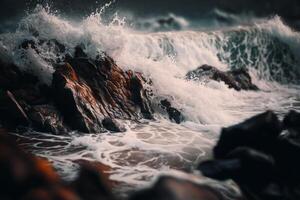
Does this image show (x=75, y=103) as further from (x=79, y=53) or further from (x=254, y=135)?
(x=254, y=135)

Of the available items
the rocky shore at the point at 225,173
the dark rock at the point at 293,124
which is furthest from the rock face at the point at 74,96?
the dark rock at the point at 293,124

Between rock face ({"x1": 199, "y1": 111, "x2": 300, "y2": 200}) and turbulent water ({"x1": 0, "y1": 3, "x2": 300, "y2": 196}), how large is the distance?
1.08 metres

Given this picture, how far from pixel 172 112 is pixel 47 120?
14.0 feet

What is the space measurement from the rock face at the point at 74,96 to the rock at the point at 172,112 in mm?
594

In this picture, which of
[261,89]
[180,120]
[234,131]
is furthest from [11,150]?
[261,89]

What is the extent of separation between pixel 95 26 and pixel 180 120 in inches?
200

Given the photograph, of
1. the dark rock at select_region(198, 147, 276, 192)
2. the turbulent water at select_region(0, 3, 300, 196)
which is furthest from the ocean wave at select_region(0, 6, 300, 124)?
the dark rock at select_region(198, 147, 276, 192)

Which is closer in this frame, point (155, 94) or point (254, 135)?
point (254, 135)

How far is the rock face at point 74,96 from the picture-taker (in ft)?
31.9

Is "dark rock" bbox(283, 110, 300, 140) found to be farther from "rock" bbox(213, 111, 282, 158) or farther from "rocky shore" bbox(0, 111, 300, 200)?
"rock" bbox(213, 111, 282, 158)

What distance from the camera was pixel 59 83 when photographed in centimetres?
1044

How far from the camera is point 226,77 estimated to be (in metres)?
18.5

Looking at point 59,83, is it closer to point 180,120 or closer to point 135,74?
point 135,74

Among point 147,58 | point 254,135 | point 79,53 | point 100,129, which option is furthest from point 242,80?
point 254,135
